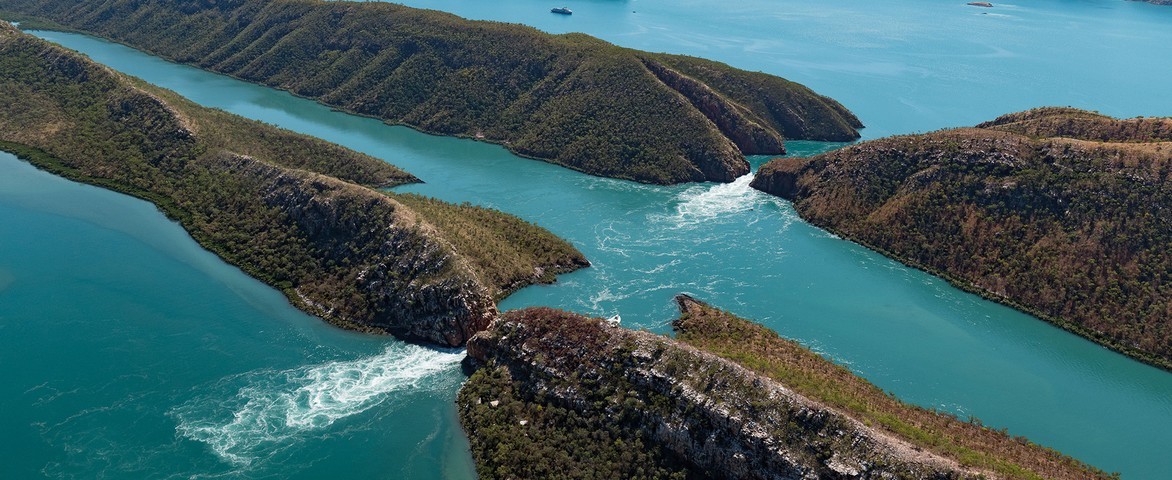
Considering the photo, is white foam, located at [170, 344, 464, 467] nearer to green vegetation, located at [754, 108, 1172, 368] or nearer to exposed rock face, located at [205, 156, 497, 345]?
exposed rock face, located at [205, 156, 497, 345]

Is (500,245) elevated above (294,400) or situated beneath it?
elevated above

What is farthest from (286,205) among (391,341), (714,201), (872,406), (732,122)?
(732,122)

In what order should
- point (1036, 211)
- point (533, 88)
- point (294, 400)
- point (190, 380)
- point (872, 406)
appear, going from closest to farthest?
1. point (872, 406)
2. point (294, 400)
3. point (190, 380)
4. point (1036, 211)
5. point (533, 88)

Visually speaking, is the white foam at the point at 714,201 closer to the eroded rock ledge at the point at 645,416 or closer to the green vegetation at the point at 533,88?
the green vegetation at the point at 533,88

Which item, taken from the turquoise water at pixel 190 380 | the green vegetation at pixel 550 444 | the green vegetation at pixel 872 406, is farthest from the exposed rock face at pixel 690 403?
the turquoise water at pixel 190 380

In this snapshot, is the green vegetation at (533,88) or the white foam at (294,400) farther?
the green vegetation at (533,88)

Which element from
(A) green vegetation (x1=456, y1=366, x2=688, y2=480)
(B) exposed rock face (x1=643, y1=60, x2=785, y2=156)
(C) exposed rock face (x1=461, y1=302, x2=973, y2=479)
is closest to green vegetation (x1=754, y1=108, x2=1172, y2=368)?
(B) exposed rock face (x1=643, y1=60, x2=785, y2=156)

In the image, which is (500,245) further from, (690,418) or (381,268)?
(690,418)
